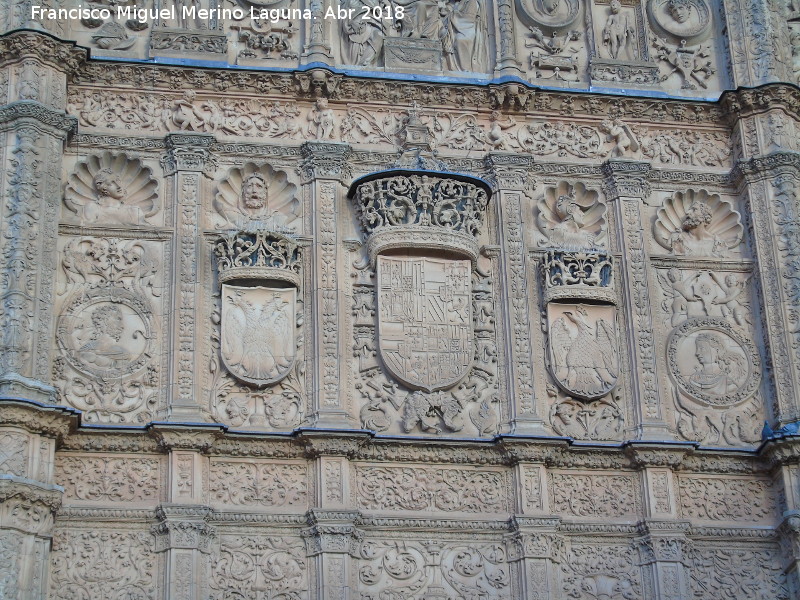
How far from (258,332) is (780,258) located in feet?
17.7

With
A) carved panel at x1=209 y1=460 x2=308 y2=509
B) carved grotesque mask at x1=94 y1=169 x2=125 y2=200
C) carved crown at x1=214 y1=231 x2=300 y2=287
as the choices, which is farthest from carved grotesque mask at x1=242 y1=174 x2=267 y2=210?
carved panel at x1=209 y1=460 x2=308 y2=509

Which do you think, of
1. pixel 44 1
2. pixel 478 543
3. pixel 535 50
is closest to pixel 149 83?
pixel 44 1

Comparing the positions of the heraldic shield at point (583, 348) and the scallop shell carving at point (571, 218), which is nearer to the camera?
the heraldic shield at point (583, 348)

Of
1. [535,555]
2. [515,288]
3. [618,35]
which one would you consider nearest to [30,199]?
[515,288]

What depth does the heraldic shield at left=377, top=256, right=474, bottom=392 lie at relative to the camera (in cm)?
1636

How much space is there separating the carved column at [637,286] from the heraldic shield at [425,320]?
166 cm

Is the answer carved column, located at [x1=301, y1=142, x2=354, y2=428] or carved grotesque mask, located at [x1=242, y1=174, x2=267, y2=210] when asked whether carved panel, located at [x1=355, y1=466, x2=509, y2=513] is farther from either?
carved grotesque mask, located at [x1=242, y1=174, x2=267, y2=210]

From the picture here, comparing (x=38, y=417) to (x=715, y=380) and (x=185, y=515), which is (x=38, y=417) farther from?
(x=715, y=380)

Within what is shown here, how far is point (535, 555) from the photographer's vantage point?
15.7m

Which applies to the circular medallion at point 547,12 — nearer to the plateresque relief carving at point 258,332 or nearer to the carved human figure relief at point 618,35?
the carved human figure relief at point 618,35

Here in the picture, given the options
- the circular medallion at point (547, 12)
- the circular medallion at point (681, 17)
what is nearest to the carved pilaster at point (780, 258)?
the circular medallion at point (681, 17)

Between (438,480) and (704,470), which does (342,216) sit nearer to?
(438,480)

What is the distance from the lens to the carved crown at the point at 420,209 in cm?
1670

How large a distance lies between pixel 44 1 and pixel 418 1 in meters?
3.95
